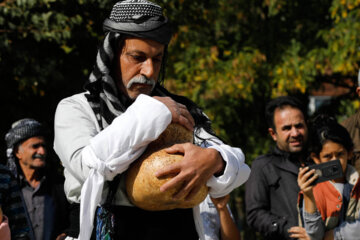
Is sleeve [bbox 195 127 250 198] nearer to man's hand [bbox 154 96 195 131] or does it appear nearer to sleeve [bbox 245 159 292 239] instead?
man's hand [bbox 154 96 195 131]

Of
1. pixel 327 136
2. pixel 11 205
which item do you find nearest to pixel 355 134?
pixel 327 136

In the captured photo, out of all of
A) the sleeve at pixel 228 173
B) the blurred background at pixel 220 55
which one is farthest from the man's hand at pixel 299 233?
the blurred background at pixel 220 55

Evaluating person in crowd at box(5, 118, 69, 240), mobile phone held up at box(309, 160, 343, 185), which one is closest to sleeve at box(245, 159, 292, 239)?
mobile phone held up at box(309, 160, 343, 185)

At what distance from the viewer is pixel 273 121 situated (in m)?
4.75

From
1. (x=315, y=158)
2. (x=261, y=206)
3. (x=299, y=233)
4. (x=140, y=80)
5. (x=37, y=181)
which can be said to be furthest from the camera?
(x=37, y=181)

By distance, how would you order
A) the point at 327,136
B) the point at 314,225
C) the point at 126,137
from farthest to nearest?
the point at 327,136 < the point at 314,225 < the point at 126,137

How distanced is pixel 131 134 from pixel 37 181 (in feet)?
11.9

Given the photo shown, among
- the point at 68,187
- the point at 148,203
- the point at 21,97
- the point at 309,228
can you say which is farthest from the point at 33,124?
the point at 148,203

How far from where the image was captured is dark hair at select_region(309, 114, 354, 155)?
13.8ft

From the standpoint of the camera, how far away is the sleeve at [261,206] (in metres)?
4.27

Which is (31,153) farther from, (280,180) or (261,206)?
(280,180)

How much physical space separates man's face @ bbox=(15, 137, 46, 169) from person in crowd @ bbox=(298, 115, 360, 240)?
2.51 metres

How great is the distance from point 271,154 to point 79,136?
2693 mm

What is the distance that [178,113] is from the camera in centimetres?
212
